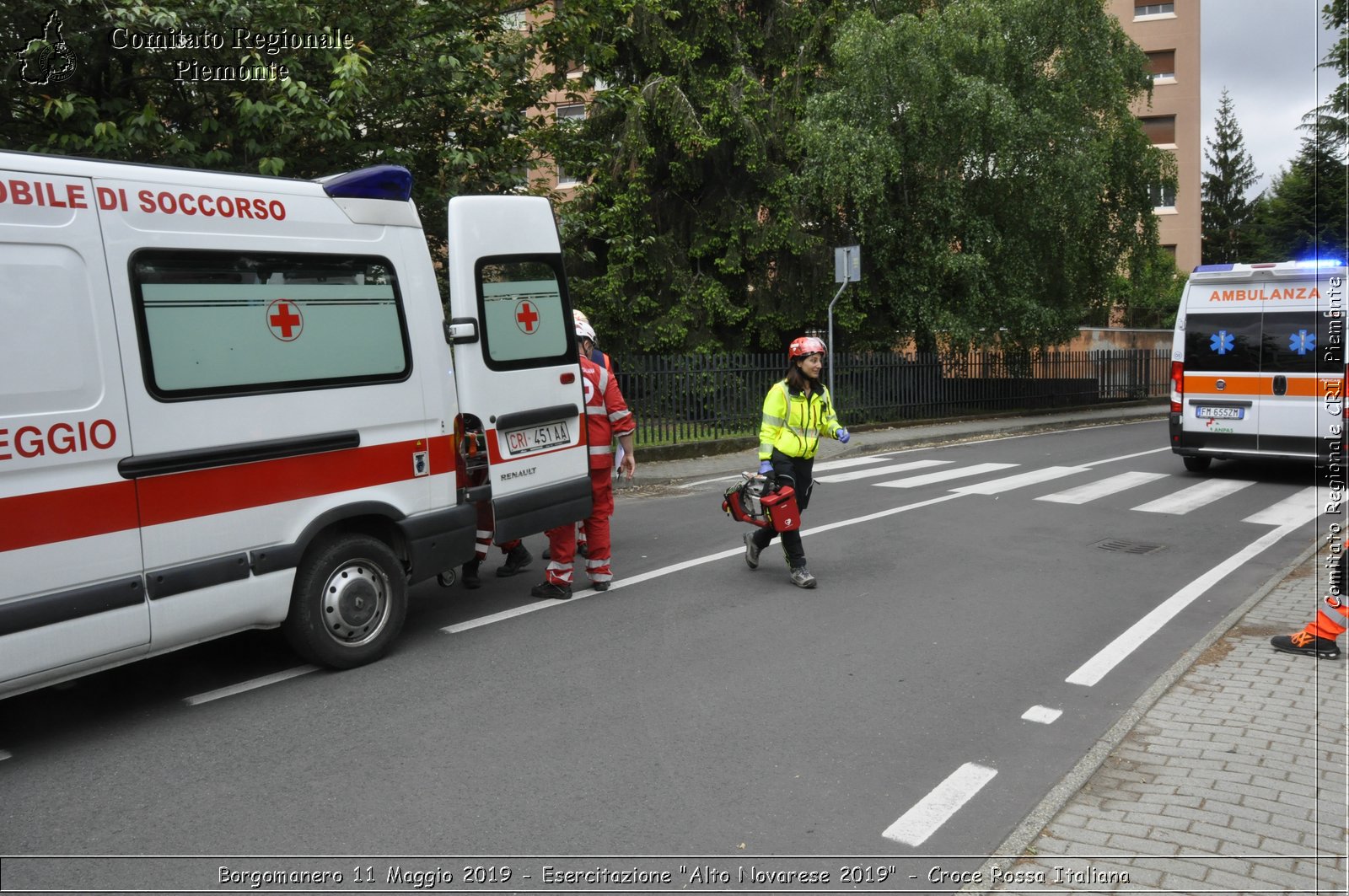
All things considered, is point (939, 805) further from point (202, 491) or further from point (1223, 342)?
point (1223, 342)

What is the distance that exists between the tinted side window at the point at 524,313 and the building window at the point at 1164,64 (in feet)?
162

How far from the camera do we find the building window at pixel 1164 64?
48062 mm

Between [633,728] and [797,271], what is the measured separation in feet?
57.7

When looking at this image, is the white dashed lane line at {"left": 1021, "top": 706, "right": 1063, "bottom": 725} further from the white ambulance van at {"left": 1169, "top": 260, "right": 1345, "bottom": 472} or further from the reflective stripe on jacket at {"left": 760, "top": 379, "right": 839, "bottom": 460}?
the white ambulance van at {"left": 1169, "top": 260, "right": 1345, "bottom": 472}

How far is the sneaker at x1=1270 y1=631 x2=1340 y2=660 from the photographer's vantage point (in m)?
5.86

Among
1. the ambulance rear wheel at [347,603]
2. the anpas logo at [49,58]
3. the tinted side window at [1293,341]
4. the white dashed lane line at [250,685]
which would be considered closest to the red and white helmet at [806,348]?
the ambulance rear wheel at [347,603]

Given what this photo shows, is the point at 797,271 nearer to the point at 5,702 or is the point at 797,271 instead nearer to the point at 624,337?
the point at 624,337

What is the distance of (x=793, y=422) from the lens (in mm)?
7781

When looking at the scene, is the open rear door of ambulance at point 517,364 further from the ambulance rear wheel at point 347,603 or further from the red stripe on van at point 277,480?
the ambulance rear wheel at point 347,603

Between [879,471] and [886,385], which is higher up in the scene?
[886,385]

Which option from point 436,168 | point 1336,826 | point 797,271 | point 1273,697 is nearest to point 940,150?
point 797,271

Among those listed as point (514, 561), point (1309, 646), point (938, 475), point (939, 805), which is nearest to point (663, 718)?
point (939, 805)

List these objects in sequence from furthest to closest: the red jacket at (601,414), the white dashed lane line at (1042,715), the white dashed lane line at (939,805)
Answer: the red jacket at (601,414), the white dashed lane line at (1042,715), the white dashed lane line at (939,805)

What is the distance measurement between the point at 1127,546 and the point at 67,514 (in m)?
8.12
